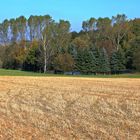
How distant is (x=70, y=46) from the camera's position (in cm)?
10506

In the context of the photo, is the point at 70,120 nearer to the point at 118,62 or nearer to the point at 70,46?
the point at 118,62

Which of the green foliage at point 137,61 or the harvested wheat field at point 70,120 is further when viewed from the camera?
the green foliage at point 137,61

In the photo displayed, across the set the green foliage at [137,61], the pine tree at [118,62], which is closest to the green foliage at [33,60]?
the pine tree at [118,62]

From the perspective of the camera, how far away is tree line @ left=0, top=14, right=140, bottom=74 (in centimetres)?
9625

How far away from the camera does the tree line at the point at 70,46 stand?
9625 centimetres

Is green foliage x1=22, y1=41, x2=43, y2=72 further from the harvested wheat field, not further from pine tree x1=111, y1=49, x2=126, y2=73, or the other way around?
the harvested wheat field

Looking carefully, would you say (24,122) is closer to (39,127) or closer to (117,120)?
(39,127)

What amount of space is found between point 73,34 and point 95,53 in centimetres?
3792

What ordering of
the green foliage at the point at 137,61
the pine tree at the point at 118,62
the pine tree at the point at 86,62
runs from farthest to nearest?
the pine tree at the point at 118,62 → the pine tree at the point at 86,62 → the green foliage at the point at 137,61

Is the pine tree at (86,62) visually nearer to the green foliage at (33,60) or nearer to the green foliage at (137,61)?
the green foliage at (137,61)

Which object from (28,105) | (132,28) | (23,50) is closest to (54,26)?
(23,50)

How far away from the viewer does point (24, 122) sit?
1317cm

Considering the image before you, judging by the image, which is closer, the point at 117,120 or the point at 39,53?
the point at 117,120

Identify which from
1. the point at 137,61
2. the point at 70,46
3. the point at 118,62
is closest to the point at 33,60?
the point at 70,46
